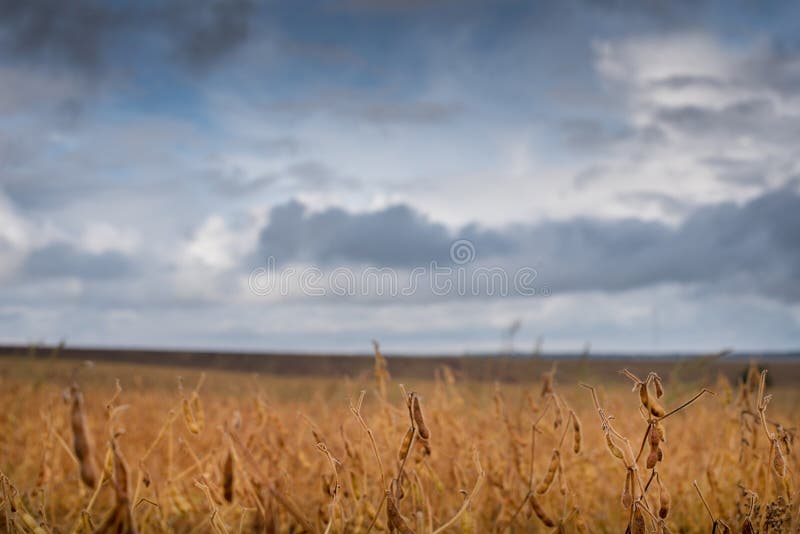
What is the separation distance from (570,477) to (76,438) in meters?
2.92

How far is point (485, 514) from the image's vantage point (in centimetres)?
339

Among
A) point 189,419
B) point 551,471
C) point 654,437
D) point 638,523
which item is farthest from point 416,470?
point 654,437

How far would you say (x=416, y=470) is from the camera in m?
2.48

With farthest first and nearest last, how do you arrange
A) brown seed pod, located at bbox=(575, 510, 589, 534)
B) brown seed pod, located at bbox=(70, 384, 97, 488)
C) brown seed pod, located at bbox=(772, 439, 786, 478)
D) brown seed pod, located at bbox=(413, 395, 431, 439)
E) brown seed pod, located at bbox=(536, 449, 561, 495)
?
brown seed pod, located at bbox=(575, 510, 589, 534)
brown seed pod, located at bbox=(536, 449, 561, 495)
brown seed pod, located at bbox=(772, 439, 786, 478)
brown seed pod, located at bbox=(413, 395, 431, 439)
brown seed pod, located at bbox=(70, 384, 97, 488)

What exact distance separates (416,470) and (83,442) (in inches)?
62.5

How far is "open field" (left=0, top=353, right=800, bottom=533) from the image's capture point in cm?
160

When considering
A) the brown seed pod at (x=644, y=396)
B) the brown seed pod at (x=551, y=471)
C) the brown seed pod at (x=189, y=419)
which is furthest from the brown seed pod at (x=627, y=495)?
the brown seed pod at (x=189, y=419)

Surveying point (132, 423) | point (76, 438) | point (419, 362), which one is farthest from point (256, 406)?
point (419, 362)

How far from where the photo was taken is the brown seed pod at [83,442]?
105 cm

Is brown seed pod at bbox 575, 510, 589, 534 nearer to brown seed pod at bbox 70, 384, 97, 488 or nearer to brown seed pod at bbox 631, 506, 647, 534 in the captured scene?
brown seed pod at bbox 631, 506, 647, 534

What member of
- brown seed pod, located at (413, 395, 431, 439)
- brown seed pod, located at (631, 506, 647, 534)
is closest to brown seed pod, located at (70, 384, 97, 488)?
brown seed pod, located at (413, 395, 431, 439)

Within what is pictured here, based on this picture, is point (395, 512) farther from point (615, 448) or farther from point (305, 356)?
point (305, 356)

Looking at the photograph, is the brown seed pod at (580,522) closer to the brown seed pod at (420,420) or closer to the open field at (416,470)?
the open field at (416,470)

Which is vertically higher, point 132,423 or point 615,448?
point 615,448
